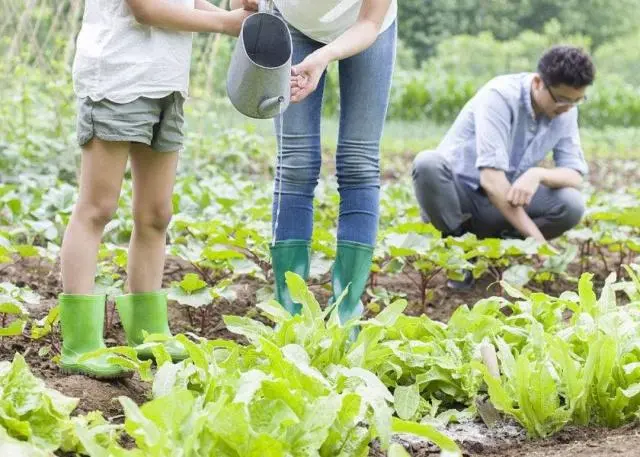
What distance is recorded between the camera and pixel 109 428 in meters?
1.91

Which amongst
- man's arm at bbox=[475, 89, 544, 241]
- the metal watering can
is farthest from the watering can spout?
man's arm at bbox=[475, 89, 544, 241]

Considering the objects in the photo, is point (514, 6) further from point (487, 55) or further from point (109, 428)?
point (109, 428)

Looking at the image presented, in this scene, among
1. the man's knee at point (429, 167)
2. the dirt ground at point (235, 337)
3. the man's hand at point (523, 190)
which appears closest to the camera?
the dirt ground at point (235, 337)

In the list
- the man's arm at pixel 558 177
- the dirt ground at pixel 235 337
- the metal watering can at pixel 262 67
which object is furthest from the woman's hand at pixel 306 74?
the man's arm at pixel 558 177

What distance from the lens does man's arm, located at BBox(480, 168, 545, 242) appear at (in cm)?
→ 402

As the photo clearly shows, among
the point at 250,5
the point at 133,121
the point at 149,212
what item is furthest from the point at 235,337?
the point at 250,5

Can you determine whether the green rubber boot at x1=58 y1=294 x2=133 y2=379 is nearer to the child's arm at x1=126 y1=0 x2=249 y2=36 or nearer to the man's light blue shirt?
the child's arm at x1=126 y1=0 x2=249 y2=36

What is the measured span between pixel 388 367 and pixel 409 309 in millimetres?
1100

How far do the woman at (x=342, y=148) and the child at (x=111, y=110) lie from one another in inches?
15.1

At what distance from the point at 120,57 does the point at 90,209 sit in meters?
0.35

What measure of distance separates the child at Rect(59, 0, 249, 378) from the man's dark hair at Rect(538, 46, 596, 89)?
175cm

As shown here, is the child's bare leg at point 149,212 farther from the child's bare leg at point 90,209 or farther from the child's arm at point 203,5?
the child's arm at point 203,5

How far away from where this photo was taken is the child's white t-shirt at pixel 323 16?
9.20 feet

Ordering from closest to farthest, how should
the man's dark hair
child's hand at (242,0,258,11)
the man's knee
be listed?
child's hand at (242,0,258,11), the man's dark hair, the man's knee
